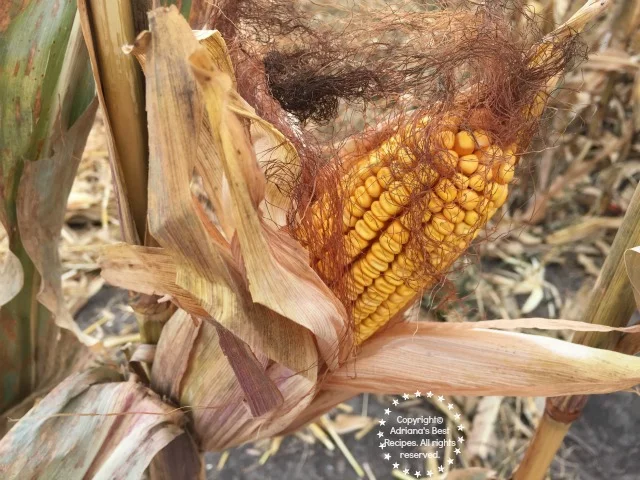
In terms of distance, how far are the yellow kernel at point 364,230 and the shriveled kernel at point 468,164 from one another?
90 millimetres

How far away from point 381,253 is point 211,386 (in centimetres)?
25

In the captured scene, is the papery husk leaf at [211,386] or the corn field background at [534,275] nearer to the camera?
the papery husk leaf at [211,386]

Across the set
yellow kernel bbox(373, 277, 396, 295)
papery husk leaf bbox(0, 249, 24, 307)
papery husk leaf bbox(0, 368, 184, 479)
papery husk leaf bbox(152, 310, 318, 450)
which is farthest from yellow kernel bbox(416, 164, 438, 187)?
papery husk leaf bbox(0, 249, 24, 307)

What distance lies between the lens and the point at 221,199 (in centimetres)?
51

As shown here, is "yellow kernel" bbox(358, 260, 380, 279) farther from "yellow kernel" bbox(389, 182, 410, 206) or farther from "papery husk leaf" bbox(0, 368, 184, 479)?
"papery husk leaf" bbox(0, 368, 184, 479)

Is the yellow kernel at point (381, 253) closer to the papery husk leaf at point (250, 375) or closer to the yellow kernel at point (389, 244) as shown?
the yellow kernel at point (389, 244)

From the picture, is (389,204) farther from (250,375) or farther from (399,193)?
(250,375)

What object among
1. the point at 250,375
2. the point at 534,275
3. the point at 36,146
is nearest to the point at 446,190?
the point at 250,375

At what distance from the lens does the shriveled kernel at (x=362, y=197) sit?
479 mm

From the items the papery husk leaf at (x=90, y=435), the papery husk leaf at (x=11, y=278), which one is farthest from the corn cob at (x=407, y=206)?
the papery husk leaf at (x=11, y=278)

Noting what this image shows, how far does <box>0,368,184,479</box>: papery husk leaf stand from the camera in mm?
591

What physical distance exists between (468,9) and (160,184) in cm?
30

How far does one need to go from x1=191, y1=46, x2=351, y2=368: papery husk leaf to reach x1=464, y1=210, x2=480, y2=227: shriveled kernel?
126mm

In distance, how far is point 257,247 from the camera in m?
0.44
